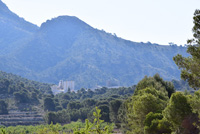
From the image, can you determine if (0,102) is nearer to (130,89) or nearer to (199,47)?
(130,89)

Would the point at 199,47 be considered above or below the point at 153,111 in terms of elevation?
above

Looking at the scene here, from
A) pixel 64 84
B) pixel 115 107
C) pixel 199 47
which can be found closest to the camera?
pixel 199 47

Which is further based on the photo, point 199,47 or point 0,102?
point 0,102

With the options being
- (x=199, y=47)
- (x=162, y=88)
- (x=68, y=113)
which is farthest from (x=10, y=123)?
(x=199, y=47)

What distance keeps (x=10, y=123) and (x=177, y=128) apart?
5102 centimetres

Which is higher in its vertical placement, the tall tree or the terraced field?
the tall tree

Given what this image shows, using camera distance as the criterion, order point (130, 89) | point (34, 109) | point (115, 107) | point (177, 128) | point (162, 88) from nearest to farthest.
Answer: point (177, 128), point (162, 88), point (115, 107), point (34, 109), point (130, 89)

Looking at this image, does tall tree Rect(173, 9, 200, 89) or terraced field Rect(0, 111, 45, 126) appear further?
terraced field Rect(0, 111, 45, 126)

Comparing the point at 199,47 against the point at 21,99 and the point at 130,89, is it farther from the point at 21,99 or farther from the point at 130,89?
the point at 130,89

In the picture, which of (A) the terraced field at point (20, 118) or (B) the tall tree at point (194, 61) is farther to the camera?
(A) the terraced field at point (20, 118)

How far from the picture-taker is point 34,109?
86125 mm

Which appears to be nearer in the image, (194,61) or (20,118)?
(194,61)

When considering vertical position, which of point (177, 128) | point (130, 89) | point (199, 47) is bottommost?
point (177, 128)

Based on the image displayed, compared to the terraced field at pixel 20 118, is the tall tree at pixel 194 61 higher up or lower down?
higher up
